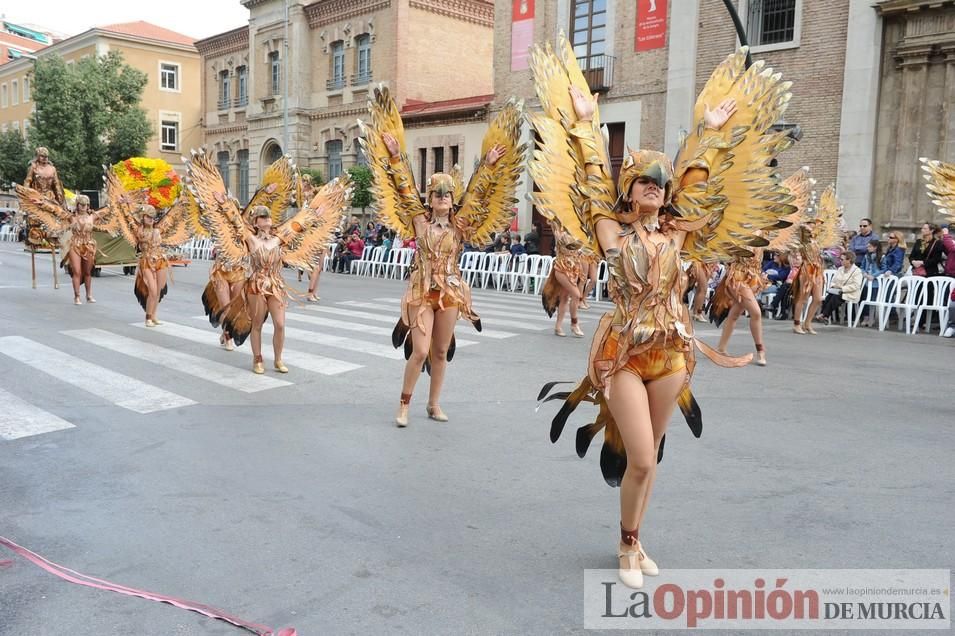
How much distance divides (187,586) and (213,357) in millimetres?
A: 6562

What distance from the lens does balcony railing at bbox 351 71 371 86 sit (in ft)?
117

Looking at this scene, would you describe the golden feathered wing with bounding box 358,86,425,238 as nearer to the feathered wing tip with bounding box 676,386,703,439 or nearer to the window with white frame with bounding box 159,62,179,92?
the feathered wing tip with bounding box 676,386,703,439

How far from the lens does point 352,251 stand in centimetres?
2734

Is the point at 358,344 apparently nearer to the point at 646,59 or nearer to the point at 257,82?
the point at 646,59

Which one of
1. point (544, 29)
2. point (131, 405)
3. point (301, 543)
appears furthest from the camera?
point (544, 29)

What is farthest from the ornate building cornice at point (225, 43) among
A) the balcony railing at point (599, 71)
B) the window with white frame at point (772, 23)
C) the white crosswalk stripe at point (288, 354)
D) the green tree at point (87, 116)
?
the white crosswalk stripe at point (288, 354)

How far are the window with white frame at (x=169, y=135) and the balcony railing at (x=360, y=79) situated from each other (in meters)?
21.6

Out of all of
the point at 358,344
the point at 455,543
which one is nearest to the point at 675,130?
the point at 358,344

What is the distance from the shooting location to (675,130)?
78.8 feet

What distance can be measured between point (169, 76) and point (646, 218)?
5659 centimetres

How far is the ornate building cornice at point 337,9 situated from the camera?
34.9 m

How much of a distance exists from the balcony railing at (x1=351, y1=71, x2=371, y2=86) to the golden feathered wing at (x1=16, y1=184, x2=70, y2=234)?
21.0 meters

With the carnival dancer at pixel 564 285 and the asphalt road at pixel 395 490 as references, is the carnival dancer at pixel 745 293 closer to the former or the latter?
the asphalt road at pixel 395 490

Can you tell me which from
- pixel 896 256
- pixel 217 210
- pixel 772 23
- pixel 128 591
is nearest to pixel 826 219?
pixel 896 256
